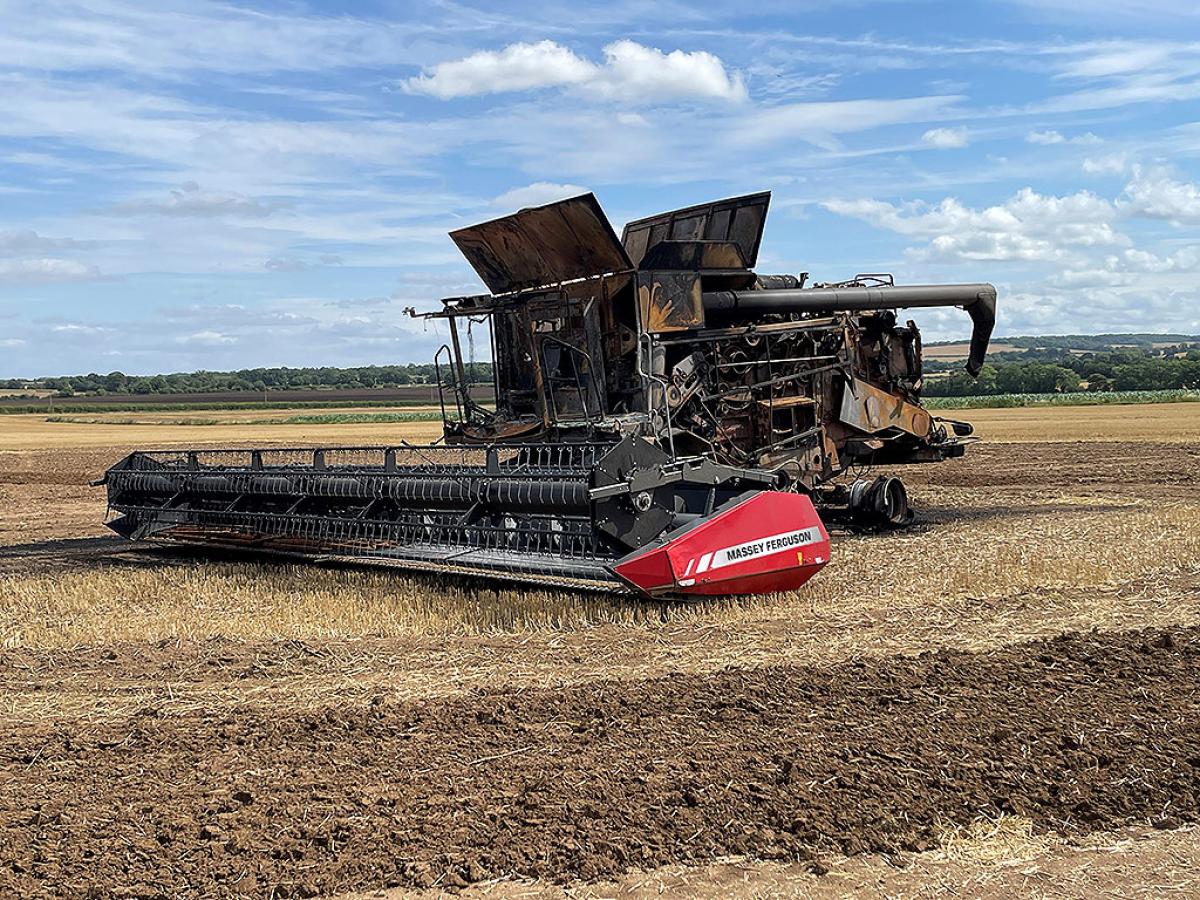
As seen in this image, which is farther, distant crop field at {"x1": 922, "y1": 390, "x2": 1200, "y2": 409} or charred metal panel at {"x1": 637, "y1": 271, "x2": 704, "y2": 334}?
distant crop field at {"x1": 922, "y1": 390, "x2": 1200, "y2": 409}

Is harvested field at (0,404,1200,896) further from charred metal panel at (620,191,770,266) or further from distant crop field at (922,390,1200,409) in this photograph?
distant crop field at (922,390,1200,409)

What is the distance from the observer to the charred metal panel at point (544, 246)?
398 inches

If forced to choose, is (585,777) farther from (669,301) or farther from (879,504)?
(879,504)

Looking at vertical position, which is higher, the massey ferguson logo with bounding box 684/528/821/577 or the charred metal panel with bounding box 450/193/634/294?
the charred metal panel with bounding box 450/193/634/294

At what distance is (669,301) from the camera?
35.2 feet

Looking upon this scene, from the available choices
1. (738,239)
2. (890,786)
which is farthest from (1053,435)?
(890,786)

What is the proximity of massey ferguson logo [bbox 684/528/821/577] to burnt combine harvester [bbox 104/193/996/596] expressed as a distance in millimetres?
15

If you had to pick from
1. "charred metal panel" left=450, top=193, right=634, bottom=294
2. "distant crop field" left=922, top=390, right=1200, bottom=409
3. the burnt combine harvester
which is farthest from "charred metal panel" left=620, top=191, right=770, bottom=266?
"distant crop field" left=922, top=390, right=1200, bottom=409

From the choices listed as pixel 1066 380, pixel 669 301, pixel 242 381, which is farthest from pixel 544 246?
pixel 242 381

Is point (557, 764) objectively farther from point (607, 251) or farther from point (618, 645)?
point (607, 251)

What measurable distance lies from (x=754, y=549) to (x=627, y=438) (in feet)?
3.69

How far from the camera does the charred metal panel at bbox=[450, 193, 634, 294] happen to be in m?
10.1

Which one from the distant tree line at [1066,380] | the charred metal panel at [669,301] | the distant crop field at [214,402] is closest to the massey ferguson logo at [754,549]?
the charred metal panel at [669,301]

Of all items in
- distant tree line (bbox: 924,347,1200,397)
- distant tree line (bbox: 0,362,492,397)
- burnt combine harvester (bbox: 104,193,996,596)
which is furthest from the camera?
distant tree line (bbox: 0,362,492,397)
